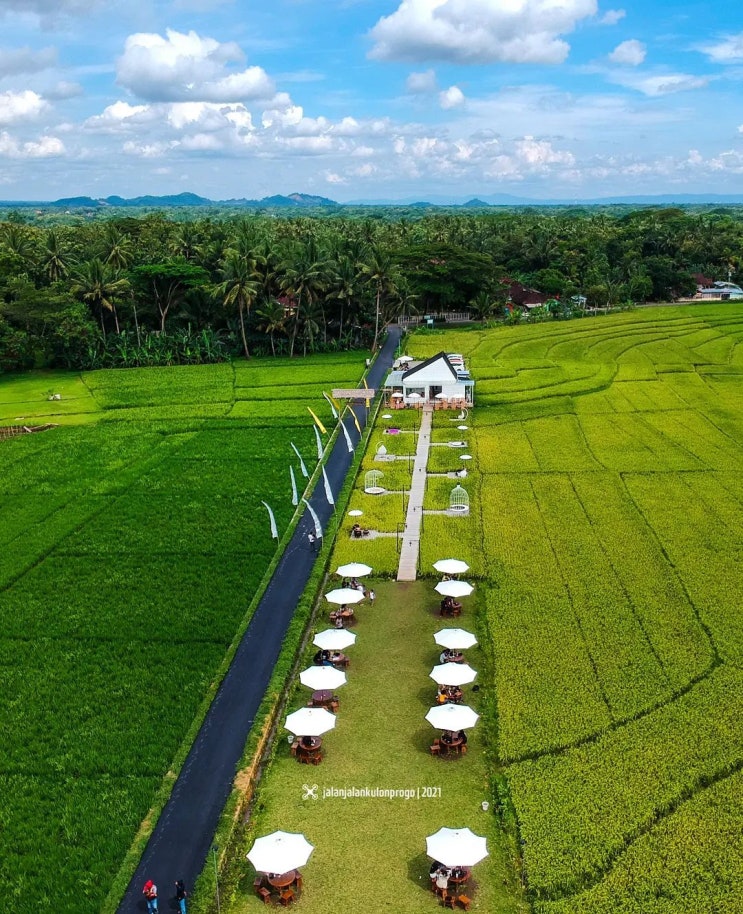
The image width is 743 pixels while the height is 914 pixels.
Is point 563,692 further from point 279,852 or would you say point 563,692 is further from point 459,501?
point 459,501

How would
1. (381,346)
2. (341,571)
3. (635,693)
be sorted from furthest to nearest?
(381,346)
(341,571)
(635,693)

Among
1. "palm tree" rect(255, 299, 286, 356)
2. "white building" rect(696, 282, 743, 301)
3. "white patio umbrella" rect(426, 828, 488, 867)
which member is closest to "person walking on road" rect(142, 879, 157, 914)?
"white patio umbrella" rect(426, 828, 488, 867)

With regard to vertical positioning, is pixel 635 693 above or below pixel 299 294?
below

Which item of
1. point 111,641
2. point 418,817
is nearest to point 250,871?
point 418,817

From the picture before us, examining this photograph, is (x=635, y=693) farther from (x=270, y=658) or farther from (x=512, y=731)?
(x=270, y=658)

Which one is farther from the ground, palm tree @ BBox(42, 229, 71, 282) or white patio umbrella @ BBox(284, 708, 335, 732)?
palm tree @ BBox(42, 229, 71, 282)

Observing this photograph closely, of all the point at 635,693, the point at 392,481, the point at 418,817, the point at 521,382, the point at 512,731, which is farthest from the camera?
the point at 521,382

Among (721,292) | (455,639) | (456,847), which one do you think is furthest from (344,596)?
(721,292)

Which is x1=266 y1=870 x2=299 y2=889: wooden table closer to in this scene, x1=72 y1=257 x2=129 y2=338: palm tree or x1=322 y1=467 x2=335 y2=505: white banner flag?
x1=322 y1=467 x2=335 y2=505: white banner flag
